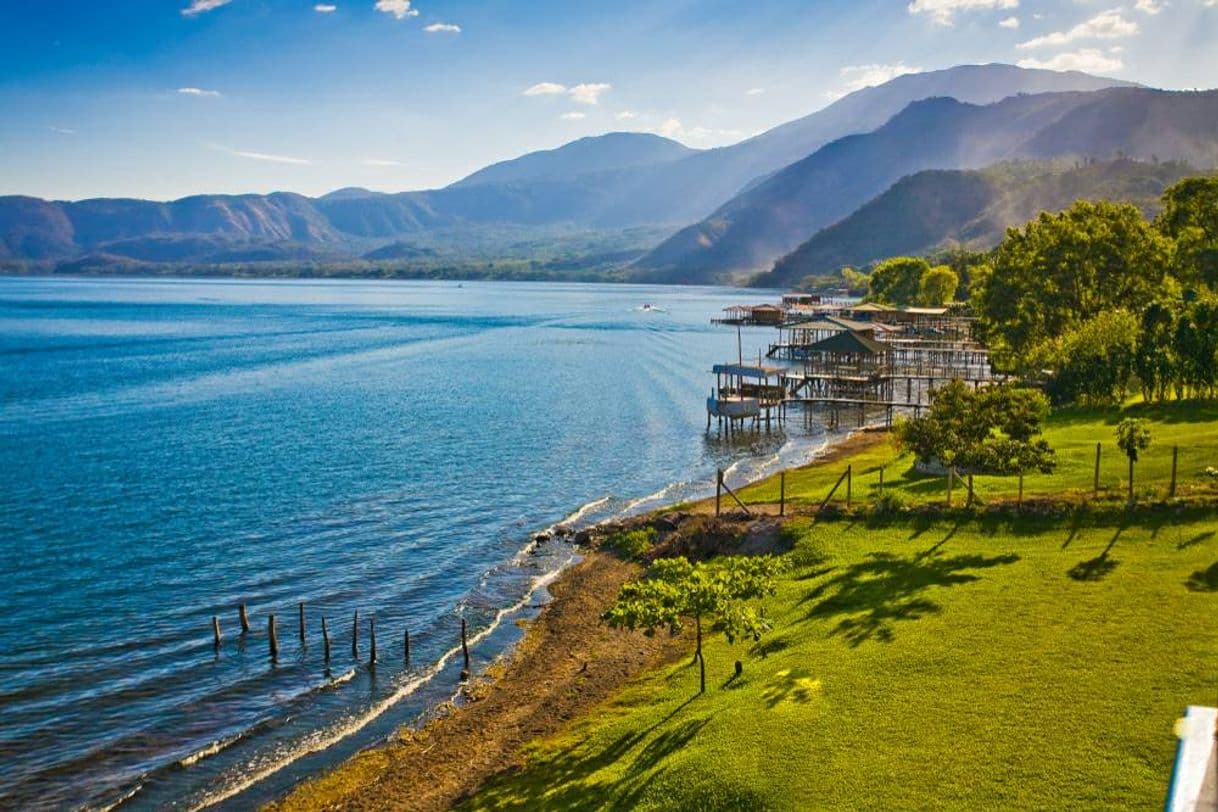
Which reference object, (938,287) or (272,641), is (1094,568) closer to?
(272,641)

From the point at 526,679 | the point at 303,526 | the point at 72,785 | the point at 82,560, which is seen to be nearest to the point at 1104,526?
the point at 526,679

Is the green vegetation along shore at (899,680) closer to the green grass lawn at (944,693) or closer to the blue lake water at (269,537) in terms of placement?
the green grass lawn at (944,693)

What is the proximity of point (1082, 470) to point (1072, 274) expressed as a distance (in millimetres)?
36262

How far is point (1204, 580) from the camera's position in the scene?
2266 cm

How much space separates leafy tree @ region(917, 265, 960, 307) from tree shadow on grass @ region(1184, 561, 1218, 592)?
131 meters

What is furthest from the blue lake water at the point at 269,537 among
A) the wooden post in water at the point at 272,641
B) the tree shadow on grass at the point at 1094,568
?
the tree shadow on grass at the point at 1094,568

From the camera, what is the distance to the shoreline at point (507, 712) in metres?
21.5

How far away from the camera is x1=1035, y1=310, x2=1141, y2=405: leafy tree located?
168 feet

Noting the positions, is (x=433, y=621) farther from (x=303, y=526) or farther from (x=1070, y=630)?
(x=1070, y=630)

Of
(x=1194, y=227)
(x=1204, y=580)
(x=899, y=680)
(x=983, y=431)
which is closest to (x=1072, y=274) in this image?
(x=1194, y=227)

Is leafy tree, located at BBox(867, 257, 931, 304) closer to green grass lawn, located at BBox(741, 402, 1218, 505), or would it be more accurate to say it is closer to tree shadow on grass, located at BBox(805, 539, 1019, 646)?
green grass lawn, located at BBox(741, 402, 1218, 505)

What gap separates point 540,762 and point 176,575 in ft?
74.3

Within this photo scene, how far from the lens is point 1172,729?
15.8 meters

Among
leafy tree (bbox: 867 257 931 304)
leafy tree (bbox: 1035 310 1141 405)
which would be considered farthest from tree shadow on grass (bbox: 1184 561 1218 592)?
leafy tree (bbox: 867 257 931 304)
